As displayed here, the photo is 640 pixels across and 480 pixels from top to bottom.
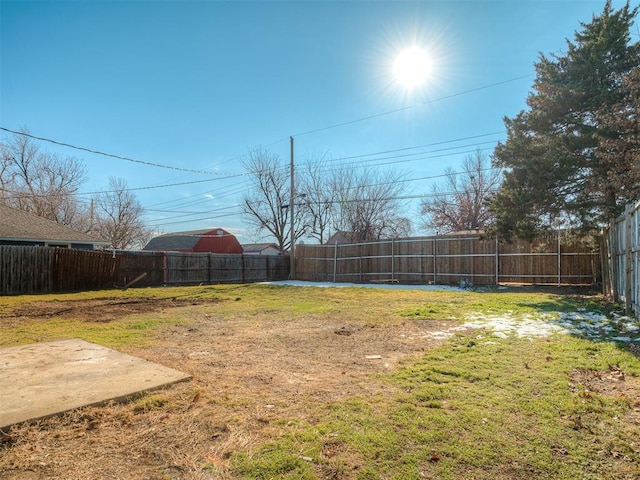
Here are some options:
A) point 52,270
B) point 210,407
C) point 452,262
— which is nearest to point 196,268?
point 52,270

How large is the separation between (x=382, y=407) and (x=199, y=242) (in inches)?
1433

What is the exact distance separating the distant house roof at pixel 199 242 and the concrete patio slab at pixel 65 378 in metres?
33.1

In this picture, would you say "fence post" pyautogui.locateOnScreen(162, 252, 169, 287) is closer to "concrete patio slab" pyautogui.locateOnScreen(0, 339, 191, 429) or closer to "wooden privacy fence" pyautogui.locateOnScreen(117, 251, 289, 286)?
"wooden privacy fence" pyautogui.locateOnScreen(117, 251, 289, 286)

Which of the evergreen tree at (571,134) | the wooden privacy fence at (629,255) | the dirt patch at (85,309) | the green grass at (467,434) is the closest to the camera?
the green grass at (467,434)

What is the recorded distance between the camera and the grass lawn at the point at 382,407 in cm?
193

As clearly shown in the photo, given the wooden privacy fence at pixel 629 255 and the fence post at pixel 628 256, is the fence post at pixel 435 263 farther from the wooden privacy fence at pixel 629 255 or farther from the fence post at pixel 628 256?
the fence post at pixel 628 256

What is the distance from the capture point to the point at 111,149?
15.1 m

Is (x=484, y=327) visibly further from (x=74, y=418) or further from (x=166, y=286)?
(x=166, y=286)

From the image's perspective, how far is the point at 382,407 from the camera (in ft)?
8.72

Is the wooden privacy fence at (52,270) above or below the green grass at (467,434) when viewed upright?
above

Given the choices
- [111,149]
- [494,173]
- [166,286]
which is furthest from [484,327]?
[494,173]

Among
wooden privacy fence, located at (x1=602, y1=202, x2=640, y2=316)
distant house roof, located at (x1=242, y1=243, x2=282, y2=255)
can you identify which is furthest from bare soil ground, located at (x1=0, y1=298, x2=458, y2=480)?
distant house roof, located at (x1=242, y1=243, x2=282, y2=255)

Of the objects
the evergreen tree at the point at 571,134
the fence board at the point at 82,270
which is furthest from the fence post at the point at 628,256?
the fence board at the point at 82,270

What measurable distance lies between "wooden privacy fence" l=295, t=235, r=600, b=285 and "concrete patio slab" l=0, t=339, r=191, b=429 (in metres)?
13.2
